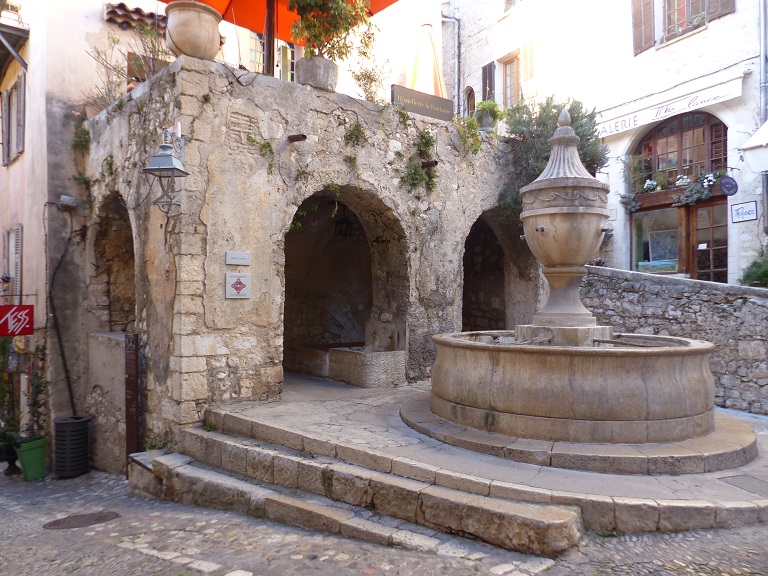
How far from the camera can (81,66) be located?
850cm

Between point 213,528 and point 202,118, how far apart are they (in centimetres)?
393

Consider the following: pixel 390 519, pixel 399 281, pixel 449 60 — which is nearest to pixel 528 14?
pixel 449 60

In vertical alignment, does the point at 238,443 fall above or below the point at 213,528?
above

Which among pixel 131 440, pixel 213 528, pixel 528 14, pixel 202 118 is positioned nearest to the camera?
pixel 213 528

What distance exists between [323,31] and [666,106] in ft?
25.3

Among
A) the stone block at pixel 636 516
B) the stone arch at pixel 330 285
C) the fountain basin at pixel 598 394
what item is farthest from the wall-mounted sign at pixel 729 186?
the stone block at pixel 636 516

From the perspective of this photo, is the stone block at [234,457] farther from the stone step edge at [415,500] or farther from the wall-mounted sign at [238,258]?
the wall-mounted sign at [238,258]

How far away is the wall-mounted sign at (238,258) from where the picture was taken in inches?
240

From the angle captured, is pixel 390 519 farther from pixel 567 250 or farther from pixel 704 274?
pixel 704 274

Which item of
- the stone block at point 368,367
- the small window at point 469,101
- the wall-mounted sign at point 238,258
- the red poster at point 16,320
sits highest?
the small window at point 469,101

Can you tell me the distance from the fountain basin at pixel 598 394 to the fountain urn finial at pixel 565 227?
3.34ft

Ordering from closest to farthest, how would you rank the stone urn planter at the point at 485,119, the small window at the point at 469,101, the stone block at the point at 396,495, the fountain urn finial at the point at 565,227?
the stone block at the point at 396,495, the fountain urn finial at the point at 565,227, the stone urn planter at the point at 485,119, the small window at the point at 469,101

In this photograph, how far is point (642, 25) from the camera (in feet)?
39.3

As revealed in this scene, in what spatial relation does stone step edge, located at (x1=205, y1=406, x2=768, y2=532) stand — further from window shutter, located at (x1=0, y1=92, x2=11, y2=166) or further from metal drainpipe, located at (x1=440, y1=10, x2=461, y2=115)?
metal drainpipe, located at (x1=440, y1=10, x2=461, y2=115)
